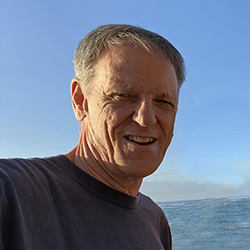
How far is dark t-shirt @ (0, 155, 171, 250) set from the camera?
108 cm

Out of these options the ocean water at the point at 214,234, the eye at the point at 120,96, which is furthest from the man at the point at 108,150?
the ocean water at the point at 214,234

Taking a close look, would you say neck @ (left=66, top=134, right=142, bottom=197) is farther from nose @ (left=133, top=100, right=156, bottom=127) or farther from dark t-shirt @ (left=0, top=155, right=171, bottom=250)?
nose @ (left=133, top=100, right=156, bottom=127)

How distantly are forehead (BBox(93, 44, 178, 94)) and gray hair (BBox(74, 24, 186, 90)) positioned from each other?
37 mm

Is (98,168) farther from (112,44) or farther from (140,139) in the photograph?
(112,44)

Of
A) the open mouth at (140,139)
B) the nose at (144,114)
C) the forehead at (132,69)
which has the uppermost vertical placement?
the forehead at (132,69)

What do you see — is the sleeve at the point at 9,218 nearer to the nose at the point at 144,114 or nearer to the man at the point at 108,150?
the man at the point at 108,150

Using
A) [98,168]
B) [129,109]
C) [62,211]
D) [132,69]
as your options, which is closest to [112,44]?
[132,69]

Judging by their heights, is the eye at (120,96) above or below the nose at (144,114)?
above

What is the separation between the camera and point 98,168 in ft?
4.89

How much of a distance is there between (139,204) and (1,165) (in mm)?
858

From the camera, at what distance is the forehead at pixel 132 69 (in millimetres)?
1392

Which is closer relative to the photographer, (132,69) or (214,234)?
(132,69)

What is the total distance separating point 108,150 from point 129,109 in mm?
239

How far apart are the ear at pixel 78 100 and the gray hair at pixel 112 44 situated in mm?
44
